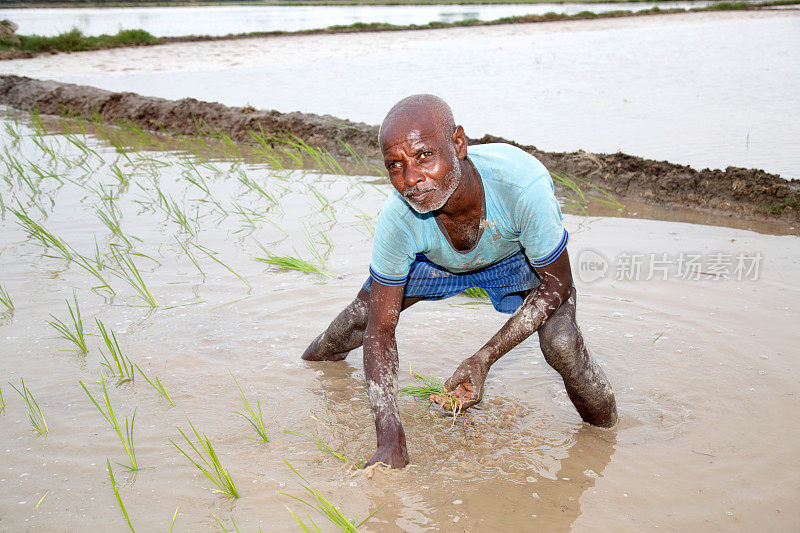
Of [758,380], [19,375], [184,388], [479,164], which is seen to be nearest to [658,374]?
[758,380]

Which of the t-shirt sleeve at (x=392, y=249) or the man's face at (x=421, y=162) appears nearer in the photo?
the man's face at (x=421, y=162)

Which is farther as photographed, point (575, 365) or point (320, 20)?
point (320, 20)

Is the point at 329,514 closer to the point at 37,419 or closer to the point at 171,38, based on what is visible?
the point at 37,419

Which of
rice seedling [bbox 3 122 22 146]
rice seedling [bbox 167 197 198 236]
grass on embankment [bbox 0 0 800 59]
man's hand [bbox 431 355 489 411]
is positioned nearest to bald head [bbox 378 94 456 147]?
man's hand [bbox 431 355 489 411]

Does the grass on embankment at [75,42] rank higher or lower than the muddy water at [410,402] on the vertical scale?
higher

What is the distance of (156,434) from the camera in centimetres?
219

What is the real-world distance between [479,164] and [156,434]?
4.24ft

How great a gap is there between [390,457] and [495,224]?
70cm

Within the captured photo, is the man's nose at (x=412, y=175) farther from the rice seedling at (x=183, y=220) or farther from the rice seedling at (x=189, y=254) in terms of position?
the rice seedling at (x=183, y=220)

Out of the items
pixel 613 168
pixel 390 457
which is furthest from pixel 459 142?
pixel 613 168

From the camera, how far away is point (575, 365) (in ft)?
6.55

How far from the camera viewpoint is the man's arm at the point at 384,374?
6.31ft

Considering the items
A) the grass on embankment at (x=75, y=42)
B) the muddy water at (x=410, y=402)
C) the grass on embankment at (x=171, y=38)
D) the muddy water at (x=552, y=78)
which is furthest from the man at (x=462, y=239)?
the grass on embankment at (x=75, y=42)

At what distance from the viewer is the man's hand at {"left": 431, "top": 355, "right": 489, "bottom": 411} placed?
5.95 feet
